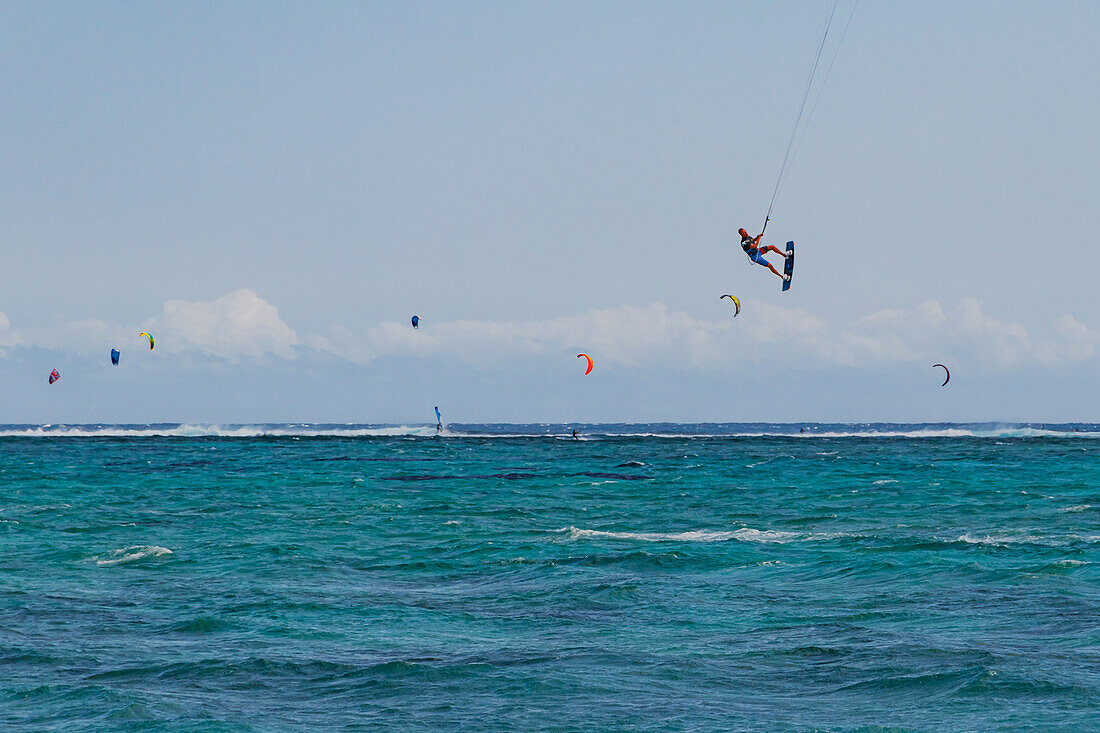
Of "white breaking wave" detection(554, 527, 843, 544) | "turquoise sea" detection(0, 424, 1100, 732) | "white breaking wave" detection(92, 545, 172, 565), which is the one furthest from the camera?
"white breaking wave" detection(554, 527, 843, 544)

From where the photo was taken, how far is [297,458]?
66125 millimetres

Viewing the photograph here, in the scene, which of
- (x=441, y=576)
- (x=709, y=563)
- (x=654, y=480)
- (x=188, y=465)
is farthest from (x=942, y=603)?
(x=188, y=465)

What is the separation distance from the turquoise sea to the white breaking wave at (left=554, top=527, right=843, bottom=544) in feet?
0.61

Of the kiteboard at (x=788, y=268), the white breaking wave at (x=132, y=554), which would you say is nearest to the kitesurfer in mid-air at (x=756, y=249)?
the kiteboard at (x=788, y=268)

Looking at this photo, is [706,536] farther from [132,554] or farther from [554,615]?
[132,554]

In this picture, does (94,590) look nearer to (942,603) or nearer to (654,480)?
(942,603)

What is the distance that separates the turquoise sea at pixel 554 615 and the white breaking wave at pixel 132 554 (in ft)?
0.37

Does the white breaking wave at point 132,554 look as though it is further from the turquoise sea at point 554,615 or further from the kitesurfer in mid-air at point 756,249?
the kitesurfer in mid-air at point 756,249

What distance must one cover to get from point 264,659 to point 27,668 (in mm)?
2606

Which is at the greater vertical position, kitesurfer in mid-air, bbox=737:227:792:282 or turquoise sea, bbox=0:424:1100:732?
kitesurfer in mid-air, bbox=737:227:792:282

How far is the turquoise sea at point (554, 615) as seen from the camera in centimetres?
1052

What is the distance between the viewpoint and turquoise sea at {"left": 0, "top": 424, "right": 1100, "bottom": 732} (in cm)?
1052

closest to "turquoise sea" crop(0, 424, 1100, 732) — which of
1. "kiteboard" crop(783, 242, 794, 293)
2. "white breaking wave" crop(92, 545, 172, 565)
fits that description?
"white breaking wave" crop(92, 545, 172, 565)

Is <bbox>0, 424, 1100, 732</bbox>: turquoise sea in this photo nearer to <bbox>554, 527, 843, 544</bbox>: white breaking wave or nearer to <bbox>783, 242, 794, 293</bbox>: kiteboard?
<bbox>554, 527, 843, 544</bbox>: white breaking wave
